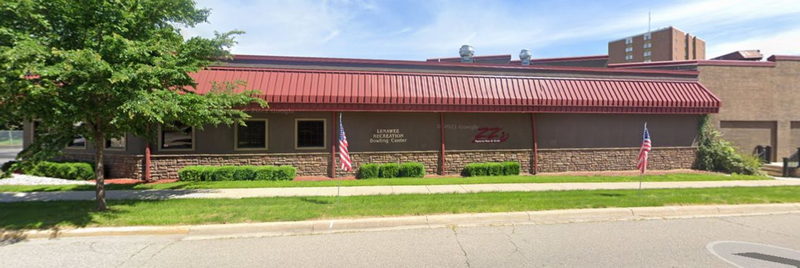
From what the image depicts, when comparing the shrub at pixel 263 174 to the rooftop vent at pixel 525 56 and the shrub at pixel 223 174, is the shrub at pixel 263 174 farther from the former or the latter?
the rooftop vent at pixel 525 56

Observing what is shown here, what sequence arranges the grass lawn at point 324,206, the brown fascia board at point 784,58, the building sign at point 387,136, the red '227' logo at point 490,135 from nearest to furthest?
the grass lawn at point 324,206, the building sign at point 387,136, the red '227' logo at point 490,135, the brown fascia board at point 784,58

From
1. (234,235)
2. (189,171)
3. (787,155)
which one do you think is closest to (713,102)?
(787,155)

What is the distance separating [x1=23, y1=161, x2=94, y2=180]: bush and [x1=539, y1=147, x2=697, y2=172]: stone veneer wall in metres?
17.0

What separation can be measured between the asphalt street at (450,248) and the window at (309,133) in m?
7.48

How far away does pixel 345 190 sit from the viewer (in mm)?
10516

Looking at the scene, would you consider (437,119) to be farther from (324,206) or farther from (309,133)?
(324,206)

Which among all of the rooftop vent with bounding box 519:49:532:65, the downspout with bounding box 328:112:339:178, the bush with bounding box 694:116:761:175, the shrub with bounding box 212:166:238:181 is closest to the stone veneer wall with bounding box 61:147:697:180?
the downspout with bounding box 328:112:339:178

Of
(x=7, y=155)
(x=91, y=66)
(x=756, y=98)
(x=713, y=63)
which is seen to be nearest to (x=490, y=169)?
(x=91, y=66)

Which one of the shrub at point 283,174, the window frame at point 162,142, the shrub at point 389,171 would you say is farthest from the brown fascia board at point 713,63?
the window frame at point 162,142

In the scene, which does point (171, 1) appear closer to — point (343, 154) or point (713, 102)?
point (343, 154)

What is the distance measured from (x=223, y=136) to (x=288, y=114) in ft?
8.08

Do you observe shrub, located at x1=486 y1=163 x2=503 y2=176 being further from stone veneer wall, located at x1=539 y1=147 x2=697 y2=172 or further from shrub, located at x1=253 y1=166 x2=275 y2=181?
shrub, located at x1=253 y1=166 x2=275 y2=181

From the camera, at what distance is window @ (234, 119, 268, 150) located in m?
13.4

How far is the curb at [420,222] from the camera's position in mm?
6488
